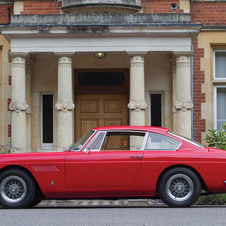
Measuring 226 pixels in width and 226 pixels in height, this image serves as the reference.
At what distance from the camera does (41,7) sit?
1353cm

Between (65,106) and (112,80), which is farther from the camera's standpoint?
(112,80)

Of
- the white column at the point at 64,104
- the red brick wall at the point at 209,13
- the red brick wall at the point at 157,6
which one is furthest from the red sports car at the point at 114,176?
the red brick wall at the point at 209,13

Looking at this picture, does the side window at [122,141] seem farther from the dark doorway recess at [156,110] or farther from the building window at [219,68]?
the building window at [219,68]

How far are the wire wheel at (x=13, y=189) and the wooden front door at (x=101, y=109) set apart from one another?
7.48 metres

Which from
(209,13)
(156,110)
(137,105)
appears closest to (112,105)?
(156,110)

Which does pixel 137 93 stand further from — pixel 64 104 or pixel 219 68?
pixel 219 68

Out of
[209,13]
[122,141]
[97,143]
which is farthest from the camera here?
[209,13]

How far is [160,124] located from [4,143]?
17.3 feet

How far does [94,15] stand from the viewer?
1157cm

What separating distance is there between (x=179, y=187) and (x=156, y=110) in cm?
762

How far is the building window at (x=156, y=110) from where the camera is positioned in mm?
13688

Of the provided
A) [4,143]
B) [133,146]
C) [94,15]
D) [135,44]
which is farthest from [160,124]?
[133,146]

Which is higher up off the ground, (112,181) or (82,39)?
(82,39)
